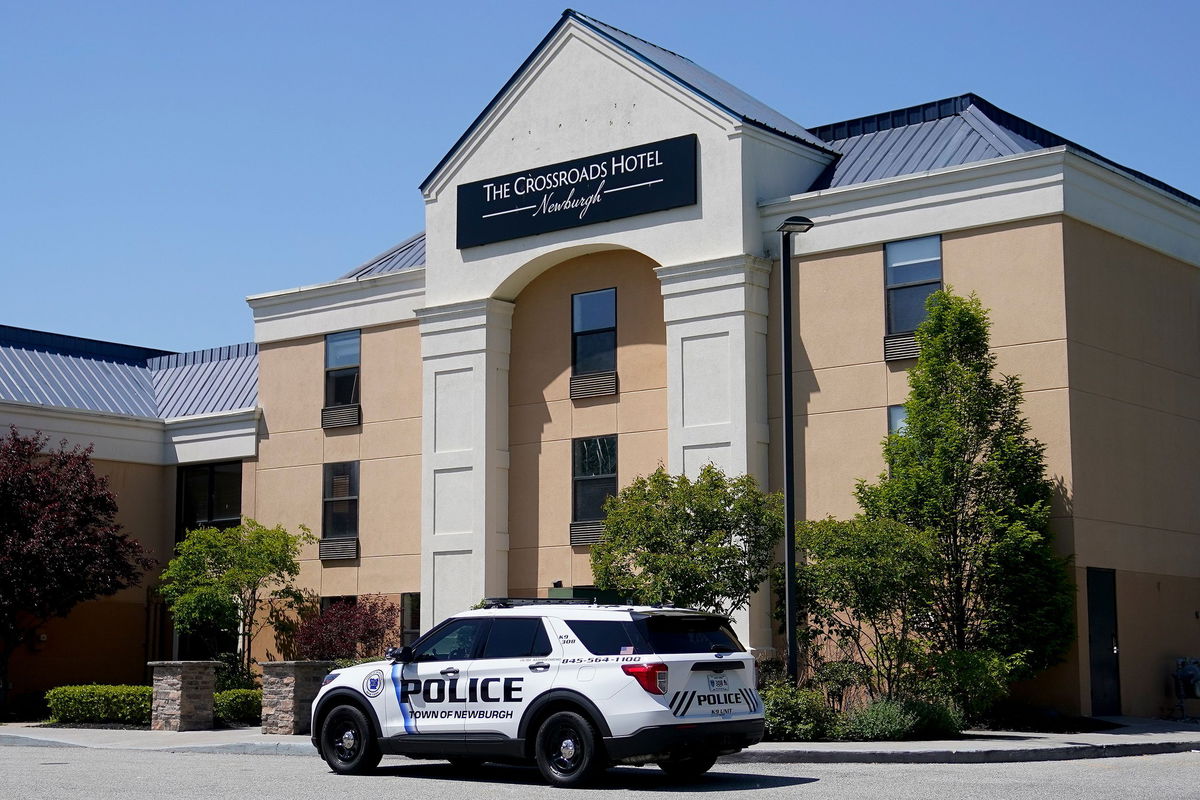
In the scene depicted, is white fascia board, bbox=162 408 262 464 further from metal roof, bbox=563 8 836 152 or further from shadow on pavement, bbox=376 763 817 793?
shadow on pavement, bbox=376 763 817 793

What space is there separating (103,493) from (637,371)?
12.4m

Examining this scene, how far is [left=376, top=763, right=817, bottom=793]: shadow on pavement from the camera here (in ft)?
52.5

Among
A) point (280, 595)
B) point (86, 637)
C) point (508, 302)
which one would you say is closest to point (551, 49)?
point (508, 302)

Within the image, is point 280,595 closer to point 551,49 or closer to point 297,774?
point 551,49

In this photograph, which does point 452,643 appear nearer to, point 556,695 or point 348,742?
point 348,742

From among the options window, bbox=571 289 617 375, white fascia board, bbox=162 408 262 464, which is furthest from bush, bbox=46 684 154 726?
window, bbox=571 289 617 375

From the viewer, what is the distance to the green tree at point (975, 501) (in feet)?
78.8

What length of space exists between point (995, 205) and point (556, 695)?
13.7 metres

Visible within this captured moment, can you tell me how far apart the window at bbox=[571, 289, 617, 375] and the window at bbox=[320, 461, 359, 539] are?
6.28 m

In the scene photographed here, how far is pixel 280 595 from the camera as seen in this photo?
33969mm

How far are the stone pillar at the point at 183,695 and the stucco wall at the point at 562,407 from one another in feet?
21.6

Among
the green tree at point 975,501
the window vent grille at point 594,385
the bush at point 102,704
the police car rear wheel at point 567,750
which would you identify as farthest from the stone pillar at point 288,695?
the green tree at point 975,501

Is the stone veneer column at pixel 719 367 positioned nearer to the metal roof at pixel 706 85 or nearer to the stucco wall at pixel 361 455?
the metal roof at pixel 706 85

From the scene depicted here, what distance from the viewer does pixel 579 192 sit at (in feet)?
99.0
